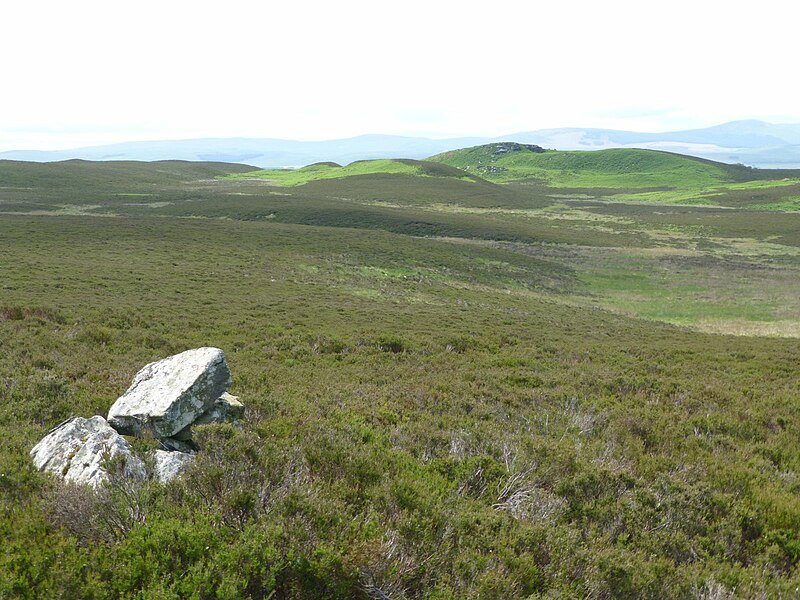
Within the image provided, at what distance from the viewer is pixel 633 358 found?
1892 centimetres

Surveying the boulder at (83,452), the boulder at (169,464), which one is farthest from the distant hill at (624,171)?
the boulder at (83,452)

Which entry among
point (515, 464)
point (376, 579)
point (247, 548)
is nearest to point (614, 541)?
point (515, 464)

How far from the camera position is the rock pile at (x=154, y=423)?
19.9 ft

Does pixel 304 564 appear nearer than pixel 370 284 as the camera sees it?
Yes

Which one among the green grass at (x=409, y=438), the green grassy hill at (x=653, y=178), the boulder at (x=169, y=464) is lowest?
the green grass at (x=409, y=438)

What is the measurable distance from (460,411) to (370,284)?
25.4 m

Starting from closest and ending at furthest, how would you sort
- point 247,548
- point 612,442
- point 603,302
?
point 247,548 < point 612,442 < point 603,302

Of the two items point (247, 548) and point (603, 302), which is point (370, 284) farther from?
point (247, 548)

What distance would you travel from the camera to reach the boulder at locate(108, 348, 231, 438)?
24.8ft

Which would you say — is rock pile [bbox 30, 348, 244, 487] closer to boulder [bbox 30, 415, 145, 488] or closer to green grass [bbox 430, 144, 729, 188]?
boulder [bbox 30, 415, 145, 488]

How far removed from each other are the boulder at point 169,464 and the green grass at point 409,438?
0.40 metres

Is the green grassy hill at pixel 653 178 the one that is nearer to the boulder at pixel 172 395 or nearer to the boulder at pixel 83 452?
the boulder at pixel 172 395

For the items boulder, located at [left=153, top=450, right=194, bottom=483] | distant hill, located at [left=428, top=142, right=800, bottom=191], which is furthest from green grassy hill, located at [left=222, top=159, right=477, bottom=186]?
boulder, located at [left=153, top=450, right=194, bottom=483]

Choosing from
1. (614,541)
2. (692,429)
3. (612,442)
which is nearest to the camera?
(614,541)
